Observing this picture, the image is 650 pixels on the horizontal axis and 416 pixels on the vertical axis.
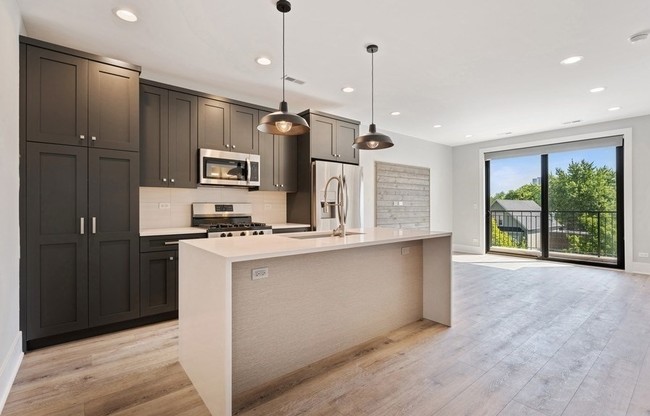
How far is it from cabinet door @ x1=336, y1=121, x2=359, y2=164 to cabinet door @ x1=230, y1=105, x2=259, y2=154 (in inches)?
49.6

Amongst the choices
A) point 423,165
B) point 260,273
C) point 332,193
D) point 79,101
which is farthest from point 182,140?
point 423,165

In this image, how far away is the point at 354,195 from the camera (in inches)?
188

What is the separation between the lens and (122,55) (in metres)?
3.19

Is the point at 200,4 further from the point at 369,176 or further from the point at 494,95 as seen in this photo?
the point at 369,176

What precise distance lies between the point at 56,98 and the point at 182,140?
44.3 inches

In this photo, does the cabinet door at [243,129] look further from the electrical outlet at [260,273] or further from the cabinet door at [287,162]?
the electrical outlet at [260,273]

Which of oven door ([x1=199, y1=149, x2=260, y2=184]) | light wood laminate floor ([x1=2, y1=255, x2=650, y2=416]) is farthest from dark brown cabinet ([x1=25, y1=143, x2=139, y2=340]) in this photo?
oven door ([x1=199, y1=149, x2=260, y2=184])

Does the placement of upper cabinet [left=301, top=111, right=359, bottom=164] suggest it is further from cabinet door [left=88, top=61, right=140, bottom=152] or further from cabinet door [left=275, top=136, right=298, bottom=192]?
cabinet door [left=88, top=61, right=140, bottom=152]

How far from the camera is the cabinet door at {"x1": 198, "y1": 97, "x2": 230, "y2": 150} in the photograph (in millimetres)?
3721

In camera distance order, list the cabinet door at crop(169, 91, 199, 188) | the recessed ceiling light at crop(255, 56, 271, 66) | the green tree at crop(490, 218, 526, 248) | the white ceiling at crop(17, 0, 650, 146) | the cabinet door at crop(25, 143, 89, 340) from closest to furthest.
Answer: the white ceiling at crop(17, 0, 650, 146) → the cabinet door at crop(25, 143, 89, 340) → the recessed ceiling light at crop(255, 56, 271, 66) → the cabinet door at crop(169, 91, 199, 188) → the green tree at crop(490, 218, 526, 248)

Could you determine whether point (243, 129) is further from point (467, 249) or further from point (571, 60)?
point (467, 249)

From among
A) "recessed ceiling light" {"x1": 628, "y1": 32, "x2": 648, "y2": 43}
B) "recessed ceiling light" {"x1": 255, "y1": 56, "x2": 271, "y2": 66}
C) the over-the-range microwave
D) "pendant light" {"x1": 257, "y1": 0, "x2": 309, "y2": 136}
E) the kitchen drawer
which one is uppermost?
"recessed ceiling light" {"x1": 255, "y1": 56, "x2": 271, "y2": 66}

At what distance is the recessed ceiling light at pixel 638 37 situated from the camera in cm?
279

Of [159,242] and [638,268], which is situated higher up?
[159,242]
